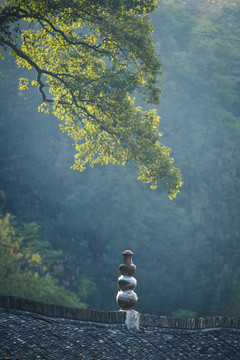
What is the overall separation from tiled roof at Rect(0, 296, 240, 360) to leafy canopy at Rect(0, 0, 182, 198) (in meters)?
6.07

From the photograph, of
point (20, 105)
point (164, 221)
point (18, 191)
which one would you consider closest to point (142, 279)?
point (164, 221)

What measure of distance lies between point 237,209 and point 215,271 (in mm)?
3797

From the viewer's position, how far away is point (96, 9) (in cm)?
1194

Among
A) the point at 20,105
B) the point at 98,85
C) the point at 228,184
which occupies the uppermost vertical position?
the point at 20,105

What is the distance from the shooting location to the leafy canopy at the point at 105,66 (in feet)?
38.8

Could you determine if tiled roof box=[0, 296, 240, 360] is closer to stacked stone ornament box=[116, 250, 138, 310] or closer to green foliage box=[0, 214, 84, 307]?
stacked stone ornament box=[116, 250, 138, 310]

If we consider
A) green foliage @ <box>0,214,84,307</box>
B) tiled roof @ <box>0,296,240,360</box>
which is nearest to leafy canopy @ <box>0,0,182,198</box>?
tiled roof @ <box>0,296,240,360</box>

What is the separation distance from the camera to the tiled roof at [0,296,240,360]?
5.79 m

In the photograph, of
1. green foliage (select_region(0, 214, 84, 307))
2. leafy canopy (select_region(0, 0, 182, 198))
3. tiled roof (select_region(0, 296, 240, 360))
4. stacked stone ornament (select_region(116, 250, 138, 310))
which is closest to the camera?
tiled roof (select_region(0, 296, 240, 360))

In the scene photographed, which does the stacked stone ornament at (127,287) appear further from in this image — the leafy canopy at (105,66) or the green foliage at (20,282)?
the green foliage at (20,282)

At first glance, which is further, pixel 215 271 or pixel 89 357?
pixel 215 271

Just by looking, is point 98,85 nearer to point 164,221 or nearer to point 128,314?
point 128,314

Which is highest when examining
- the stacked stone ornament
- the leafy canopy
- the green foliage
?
the leafy canopy

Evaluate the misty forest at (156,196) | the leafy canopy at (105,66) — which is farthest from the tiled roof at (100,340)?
the misty forest at (156,196)
